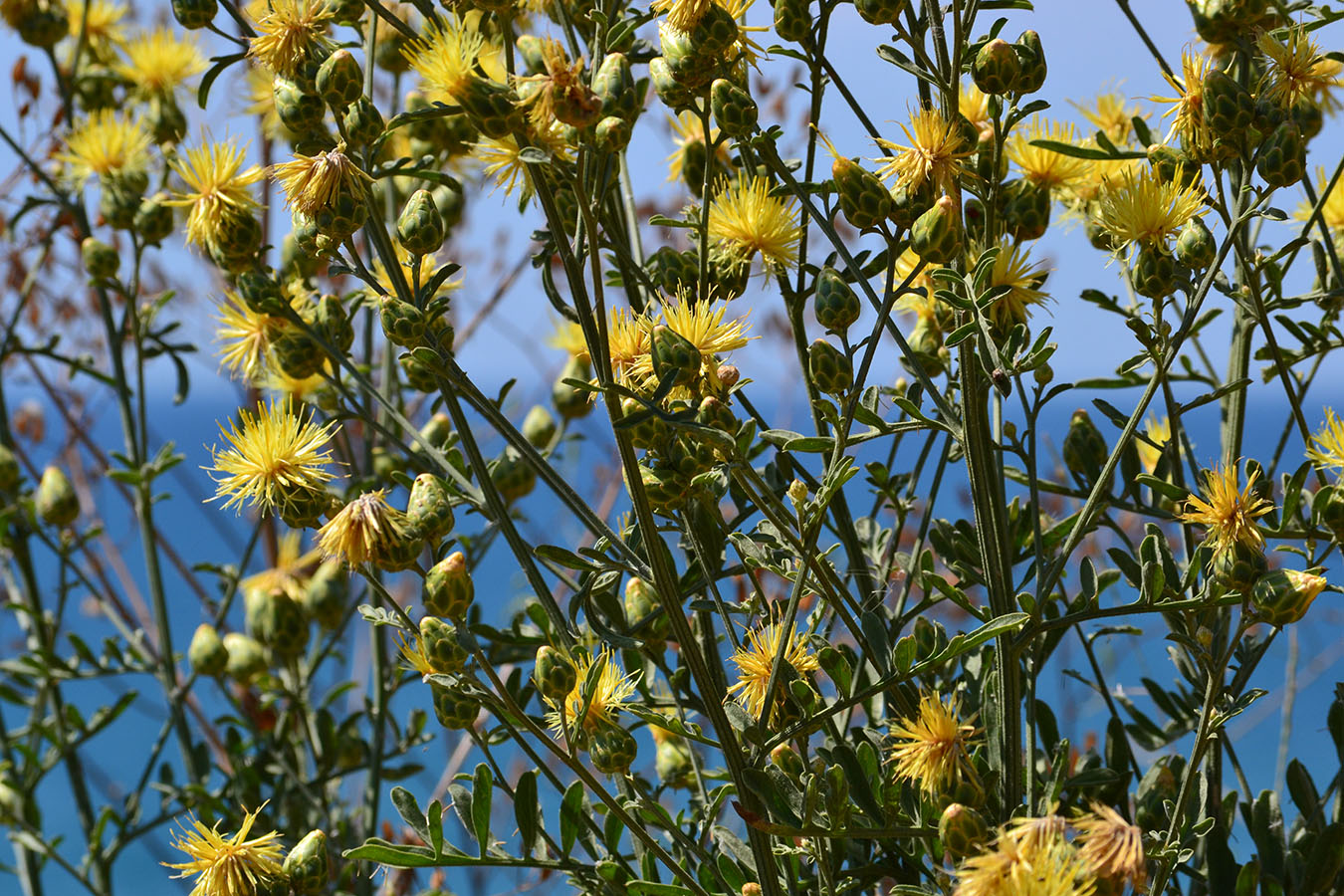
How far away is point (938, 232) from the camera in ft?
2.06

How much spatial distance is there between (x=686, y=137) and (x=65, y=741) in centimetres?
92

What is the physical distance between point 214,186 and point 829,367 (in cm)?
48

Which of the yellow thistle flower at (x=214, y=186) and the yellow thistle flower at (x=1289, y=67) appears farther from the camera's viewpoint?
the yellow thistle flower at (x=214, y=186)

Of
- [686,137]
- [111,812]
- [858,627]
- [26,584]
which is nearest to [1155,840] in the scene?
[858,627]

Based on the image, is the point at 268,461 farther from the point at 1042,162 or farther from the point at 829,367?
the point at 1042,162

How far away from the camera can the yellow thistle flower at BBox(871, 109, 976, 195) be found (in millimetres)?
653

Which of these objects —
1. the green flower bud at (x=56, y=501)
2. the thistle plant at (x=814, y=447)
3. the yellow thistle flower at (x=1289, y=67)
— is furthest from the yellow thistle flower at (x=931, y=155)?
the green flower bud at (x=56, y=501)

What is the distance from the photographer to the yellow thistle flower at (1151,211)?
0.68 m

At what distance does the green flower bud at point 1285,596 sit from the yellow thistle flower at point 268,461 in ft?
1.70

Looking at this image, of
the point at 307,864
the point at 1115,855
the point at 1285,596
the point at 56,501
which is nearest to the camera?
the point at 1115,855

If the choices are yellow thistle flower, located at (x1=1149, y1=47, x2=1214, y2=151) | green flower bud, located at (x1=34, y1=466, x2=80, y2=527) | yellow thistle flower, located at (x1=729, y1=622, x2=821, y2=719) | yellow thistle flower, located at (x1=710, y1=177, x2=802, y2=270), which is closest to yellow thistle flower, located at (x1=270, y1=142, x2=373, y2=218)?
yellow thistle flower, located at (x1=710, y1=177, x2=802, y2=270)

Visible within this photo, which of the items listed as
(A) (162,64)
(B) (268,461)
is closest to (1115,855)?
(B) (268,461)

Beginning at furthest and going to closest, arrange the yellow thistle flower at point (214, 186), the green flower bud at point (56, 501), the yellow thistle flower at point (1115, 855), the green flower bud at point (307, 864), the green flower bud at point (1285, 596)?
the green flower bud at point (56, 501)
the yellow thistle flower at point (214, 186)
the green flower bud at point (307, 864)
the green flower bud at point (1285, 596)
the yellow thistle flower at point (1115, 855)

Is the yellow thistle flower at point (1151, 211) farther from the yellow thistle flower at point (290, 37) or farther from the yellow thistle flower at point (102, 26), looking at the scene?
the yellow thistle flower at point (102, 26)
